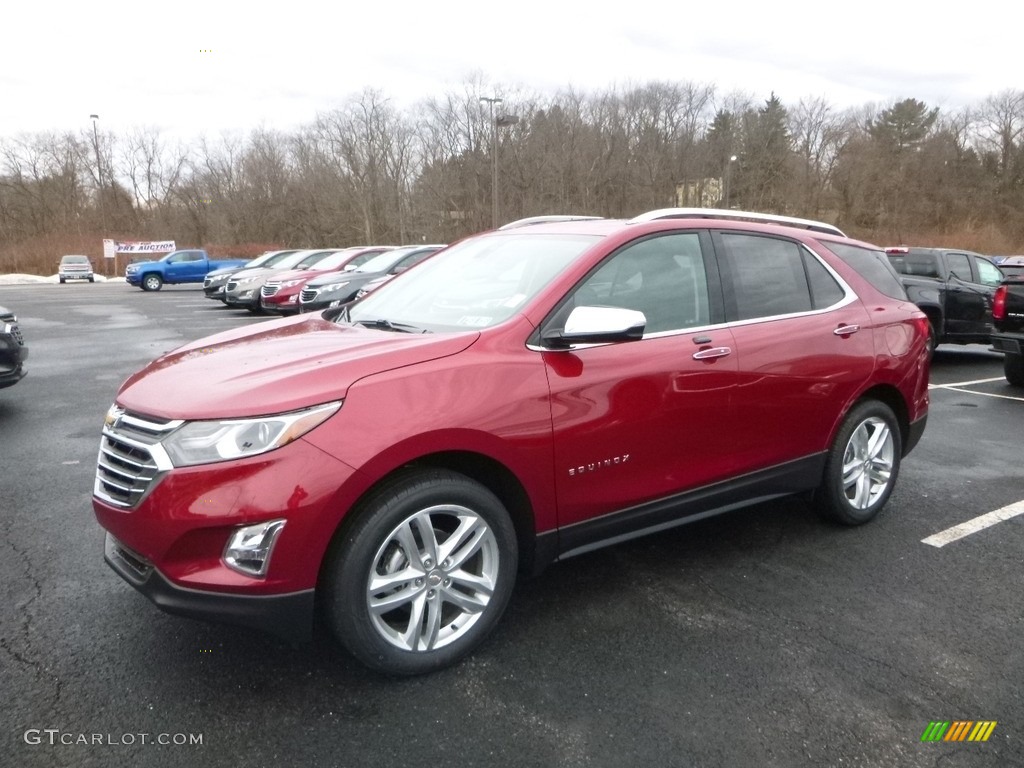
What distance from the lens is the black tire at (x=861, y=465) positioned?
4.26 meters

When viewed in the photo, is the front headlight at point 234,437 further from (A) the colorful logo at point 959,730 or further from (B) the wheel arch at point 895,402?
(B) the wheel arch at point 895,402

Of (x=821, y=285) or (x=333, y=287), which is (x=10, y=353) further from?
(x=333, y=287)

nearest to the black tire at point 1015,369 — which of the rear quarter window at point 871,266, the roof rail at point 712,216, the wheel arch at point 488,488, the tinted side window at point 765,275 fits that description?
the rear quarter window at point 871,266

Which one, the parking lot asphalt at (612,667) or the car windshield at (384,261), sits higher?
the car windshield at (384,261)

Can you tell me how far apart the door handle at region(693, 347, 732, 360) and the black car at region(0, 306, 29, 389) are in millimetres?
6493

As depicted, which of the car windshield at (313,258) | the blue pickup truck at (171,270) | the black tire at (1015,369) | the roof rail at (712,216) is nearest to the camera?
the roof rail at (712,216)

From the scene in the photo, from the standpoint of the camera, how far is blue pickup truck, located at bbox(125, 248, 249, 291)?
104 ft

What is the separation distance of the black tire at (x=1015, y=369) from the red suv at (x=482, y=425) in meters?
6.06

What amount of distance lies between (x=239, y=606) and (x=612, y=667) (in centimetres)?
140

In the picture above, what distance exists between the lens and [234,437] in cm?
249

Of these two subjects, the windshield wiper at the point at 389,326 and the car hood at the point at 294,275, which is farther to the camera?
the car hood at the point at 294,275

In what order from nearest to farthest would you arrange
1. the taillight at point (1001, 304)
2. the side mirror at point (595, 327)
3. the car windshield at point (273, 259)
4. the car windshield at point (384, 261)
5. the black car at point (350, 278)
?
the side mirror at point (595, 327) < the taillight at point (1001, 304) < the black car at point (350, 278) < the car windshield at point (384, 261) < the car windshield at point (273, 259)

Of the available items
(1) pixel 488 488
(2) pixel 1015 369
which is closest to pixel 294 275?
(2) pixel 1015 369

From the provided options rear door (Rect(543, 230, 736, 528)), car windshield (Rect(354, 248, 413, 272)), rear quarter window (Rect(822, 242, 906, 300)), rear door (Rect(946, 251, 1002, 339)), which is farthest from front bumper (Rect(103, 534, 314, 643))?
car windshield (Rect(354, 248, 413, 272))
